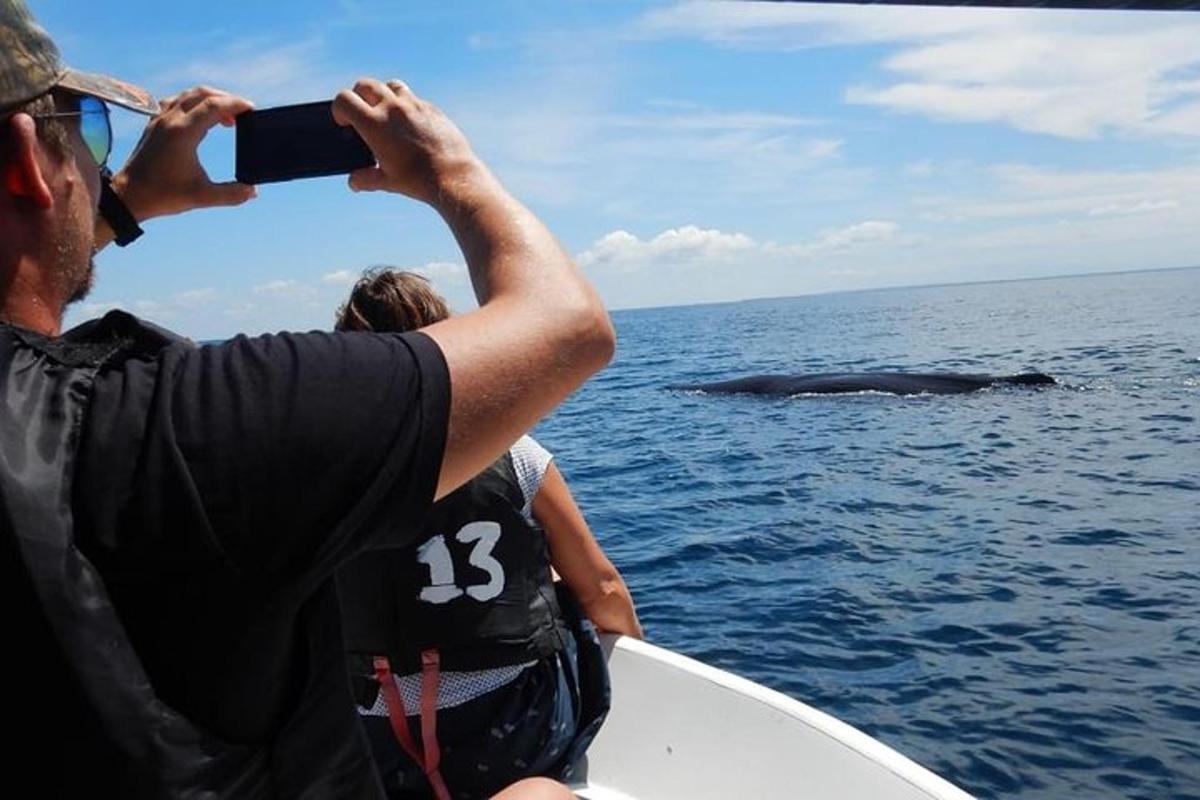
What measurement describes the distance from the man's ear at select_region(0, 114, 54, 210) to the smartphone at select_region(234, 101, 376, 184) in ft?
1.61

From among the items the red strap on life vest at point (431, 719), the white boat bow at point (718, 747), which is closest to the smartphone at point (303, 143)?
the red strap on life vest at point (431, 719)

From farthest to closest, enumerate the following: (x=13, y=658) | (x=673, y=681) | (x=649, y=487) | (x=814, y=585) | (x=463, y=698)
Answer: (x=649, y=487)
(x=814, y=585)
(x=673, y=681)
(x=463, y=698)
(x=13, y=658)

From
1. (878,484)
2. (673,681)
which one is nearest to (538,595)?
A: (673,681)

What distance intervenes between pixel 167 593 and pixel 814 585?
10.2m

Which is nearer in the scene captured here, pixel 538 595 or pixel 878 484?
pixel 538 595

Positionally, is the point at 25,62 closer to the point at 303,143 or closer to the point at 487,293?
the point at 303,143

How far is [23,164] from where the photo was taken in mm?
1349

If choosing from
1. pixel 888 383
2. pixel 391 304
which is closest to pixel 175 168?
pixel 391 304

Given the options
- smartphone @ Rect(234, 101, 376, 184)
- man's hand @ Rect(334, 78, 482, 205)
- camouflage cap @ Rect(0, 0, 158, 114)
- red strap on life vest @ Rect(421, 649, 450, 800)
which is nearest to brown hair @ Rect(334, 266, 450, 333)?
red strap on life vest @ Rect(421, 649, 450, 800)

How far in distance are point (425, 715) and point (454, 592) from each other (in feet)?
1.27

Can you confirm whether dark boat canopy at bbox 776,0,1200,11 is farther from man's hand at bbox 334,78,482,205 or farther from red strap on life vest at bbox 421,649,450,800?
red strap on life vest at bbox 421,649,450,800

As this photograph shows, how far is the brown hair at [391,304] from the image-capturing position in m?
3.38

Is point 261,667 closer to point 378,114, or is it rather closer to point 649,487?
point 378,114

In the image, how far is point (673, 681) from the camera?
4.46 meters
